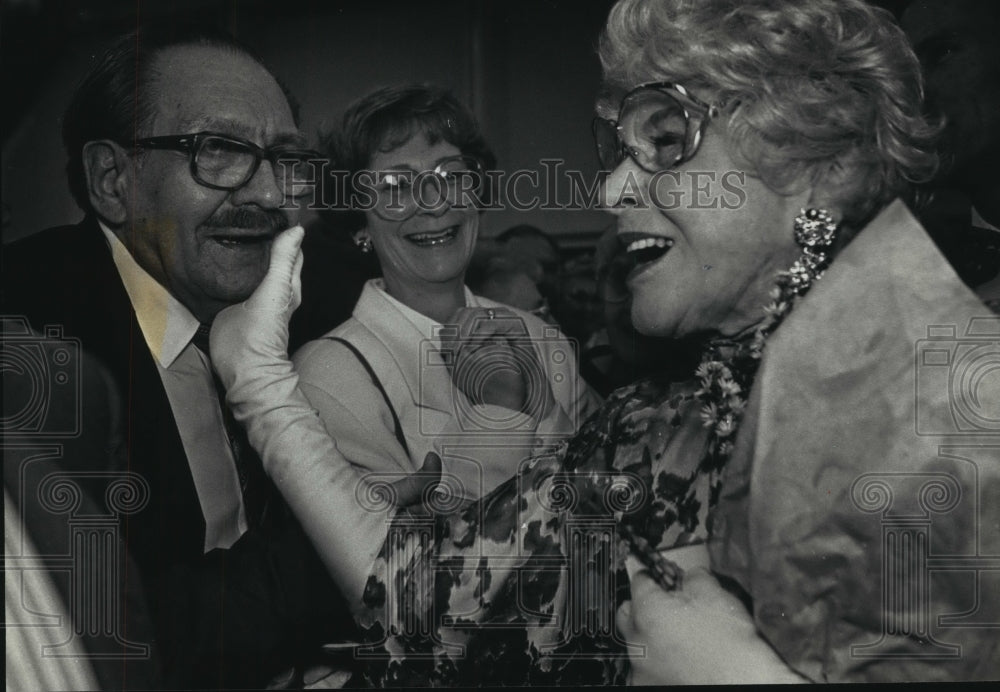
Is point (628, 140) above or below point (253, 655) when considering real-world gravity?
above

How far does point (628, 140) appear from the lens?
8.52 ft

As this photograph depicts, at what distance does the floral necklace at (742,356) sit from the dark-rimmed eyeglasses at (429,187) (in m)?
0.72

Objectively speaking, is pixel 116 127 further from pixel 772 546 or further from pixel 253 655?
pixel 772 546

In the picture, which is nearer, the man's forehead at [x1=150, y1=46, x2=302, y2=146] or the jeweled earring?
the jeweled earring

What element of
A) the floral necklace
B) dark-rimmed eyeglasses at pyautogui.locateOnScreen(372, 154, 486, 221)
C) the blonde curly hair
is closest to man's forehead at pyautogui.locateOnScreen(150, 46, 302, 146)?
dark-rimmed eyeglasses at pyautogui.locateOnScreen(372, 154, 486, 221)

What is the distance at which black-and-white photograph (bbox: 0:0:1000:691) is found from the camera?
8.02 feet

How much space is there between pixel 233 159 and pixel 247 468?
777 mm

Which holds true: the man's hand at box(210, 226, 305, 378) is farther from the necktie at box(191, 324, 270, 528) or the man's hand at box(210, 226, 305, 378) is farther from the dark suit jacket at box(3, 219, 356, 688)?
the dark suit jacket at box(3, 219, 356, 688)

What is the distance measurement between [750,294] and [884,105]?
537 mm

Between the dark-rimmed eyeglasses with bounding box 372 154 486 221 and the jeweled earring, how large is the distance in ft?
2.58

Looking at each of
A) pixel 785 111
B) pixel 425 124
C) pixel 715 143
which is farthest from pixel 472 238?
pixel 785 111

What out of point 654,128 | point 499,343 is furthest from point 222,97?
point 654,128

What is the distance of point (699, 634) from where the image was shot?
7.98 feet

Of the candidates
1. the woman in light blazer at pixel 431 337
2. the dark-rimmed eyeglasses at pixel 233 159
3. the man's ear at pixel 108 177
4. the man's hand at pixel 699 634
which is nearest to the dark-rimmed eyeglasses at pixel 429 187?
the woman in light blazer at pixel 431 337
